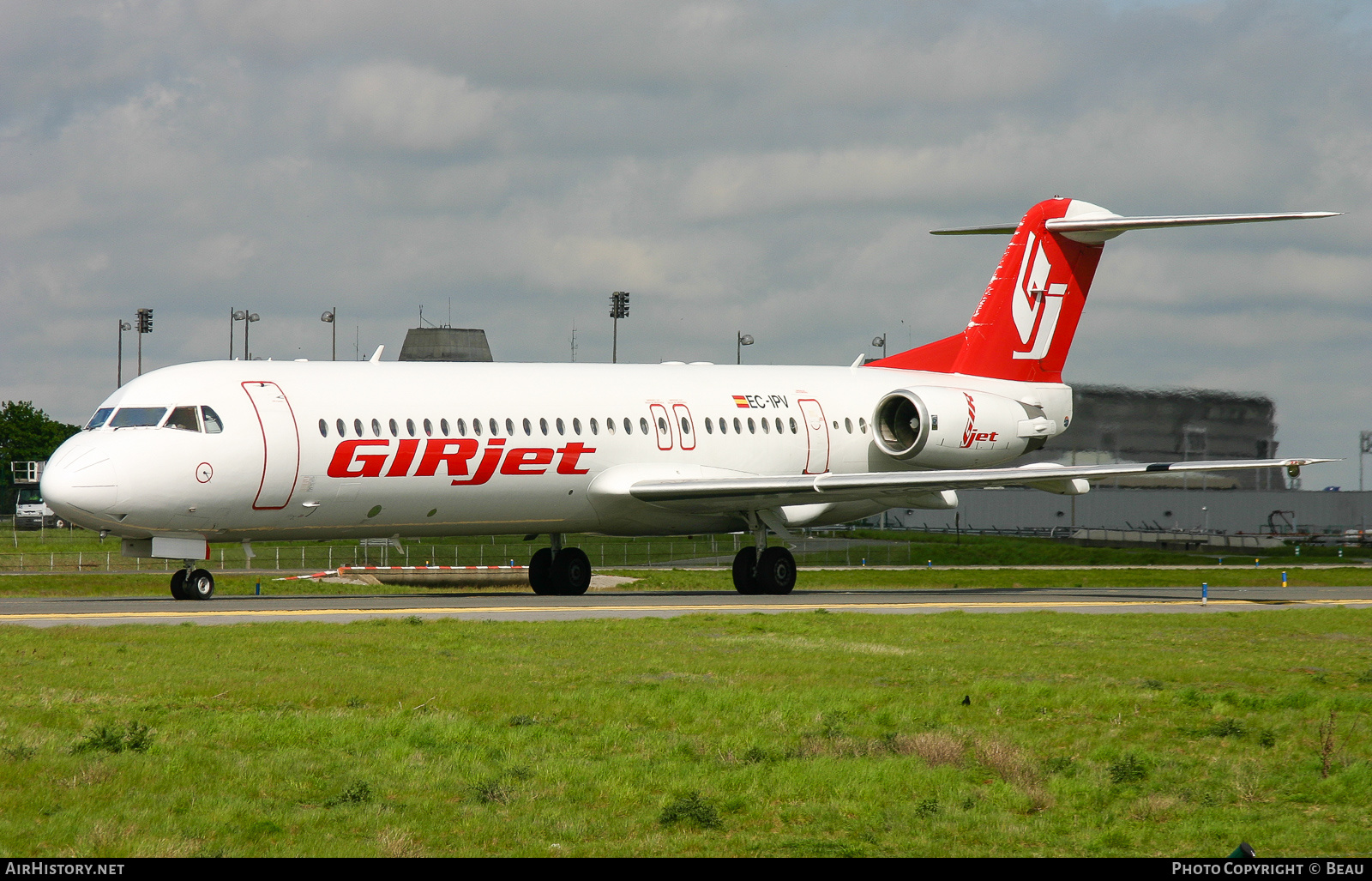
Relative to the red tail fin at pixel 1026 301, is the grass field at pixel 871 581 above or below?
below

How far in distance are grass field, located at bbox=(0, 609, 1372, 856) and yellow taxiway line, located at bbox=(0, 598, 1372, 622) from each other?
3.72 m

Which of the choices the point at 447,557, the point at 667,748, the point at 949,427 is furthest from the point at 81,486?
the point at 447,557

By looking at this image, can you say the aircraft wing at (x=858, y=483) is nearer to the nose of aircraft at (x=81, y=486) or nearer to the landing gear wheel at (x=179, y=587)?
the landing gear wheel at (x=179, y=587)

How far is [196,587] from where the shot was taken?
2520 cm

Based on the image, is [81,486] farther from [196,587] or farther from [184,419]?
[196,587]

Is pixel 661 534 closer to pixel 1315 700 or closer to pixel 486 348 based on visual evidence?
pixel 1315 700

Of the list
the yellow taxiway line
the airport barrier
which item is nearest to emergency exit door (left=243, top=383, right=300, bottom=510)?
the yellow taxiway line

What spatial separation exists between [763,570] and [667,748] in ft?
64.5

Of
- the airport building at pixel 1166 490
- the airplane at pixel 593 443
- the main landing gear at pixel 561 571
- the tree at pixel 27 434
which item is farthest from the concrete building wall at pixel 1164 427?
the tree at pixel 27 434

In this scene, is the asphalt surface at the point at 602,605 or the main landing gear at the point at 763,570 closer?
the asphalt surface at the point at 602,605

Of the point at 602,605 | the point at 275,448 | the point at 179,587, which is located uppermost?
the point at 275,448

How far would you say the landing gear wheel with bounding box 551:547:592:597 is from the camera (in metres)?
31.9

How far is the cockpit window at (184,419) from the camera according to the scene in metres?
24.2

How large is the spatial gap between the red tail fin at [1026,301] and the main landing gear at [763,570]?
7278mm
